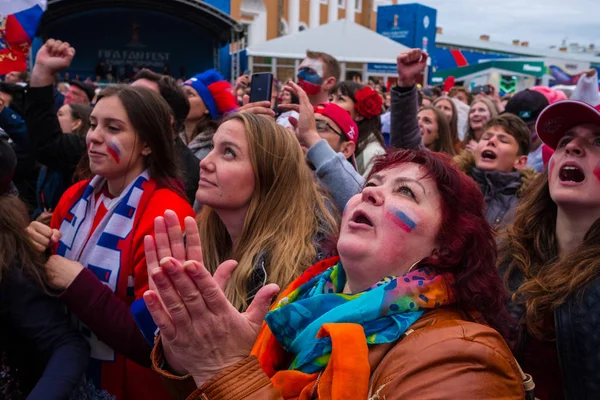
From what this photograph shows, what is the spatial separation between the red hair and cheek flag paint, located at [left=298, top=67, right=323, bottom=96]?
3.24 meters

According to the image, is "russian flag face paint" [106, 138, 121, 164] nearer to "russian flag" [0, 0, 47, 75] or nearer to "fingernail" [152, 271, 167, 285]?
"russian flag" [0, 0, 47, 75]

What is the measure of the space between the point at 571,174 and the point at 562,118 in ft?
0.66

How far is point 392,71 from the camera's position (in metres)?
16.5

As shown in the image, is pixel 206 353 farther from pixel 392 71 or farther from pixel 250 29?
pixel 250 29

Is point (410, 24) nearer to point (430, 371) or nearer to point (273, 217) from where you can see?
point (273, 217)

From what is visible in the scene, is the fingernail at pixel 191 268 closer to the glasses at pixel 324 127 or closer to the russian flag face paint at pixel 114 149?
the russian flag face paint at pixel 114 149

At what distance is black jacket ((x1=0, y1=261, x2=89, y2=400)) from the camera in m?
1.94

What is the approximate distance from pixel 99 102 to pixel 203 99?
5.98 ft

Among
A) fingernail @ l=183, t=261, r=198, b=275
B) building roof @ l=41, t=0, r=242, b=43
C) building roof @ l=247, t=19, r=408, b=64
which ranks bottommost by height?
fingernail @ l=183, t=261, r=198, b=275

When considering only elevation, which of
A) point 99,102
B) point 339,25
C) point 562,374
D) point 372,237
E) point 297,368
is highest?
point 339,25

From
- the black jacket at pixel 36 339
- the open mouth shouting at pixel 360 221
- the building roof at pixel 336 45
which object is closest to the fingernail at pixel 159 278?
the open mouth shouting at pixel 360 221

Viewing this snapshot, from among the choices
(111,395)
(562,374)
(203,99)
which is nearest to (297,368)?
(562,374)

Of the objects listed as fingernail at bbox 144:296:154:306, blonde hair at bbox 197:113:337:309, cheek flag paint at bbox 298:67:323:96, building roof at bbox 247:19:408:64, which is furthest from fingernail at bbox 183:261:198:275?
building roof at bbox 247:19:408:64

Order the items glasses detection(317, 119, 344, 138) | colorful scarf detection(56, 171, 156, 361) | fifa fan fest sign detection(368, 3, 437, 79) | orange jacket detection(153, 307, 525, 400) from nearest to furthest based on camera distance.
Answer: orange jacket detection(153, 307, 525, 400) < colorful scarf detection(56, 171, 156, 361) < glasses detection(317, 119, 344, 138) < fifa fan fest sign detection(368, 3, 437, 79)
